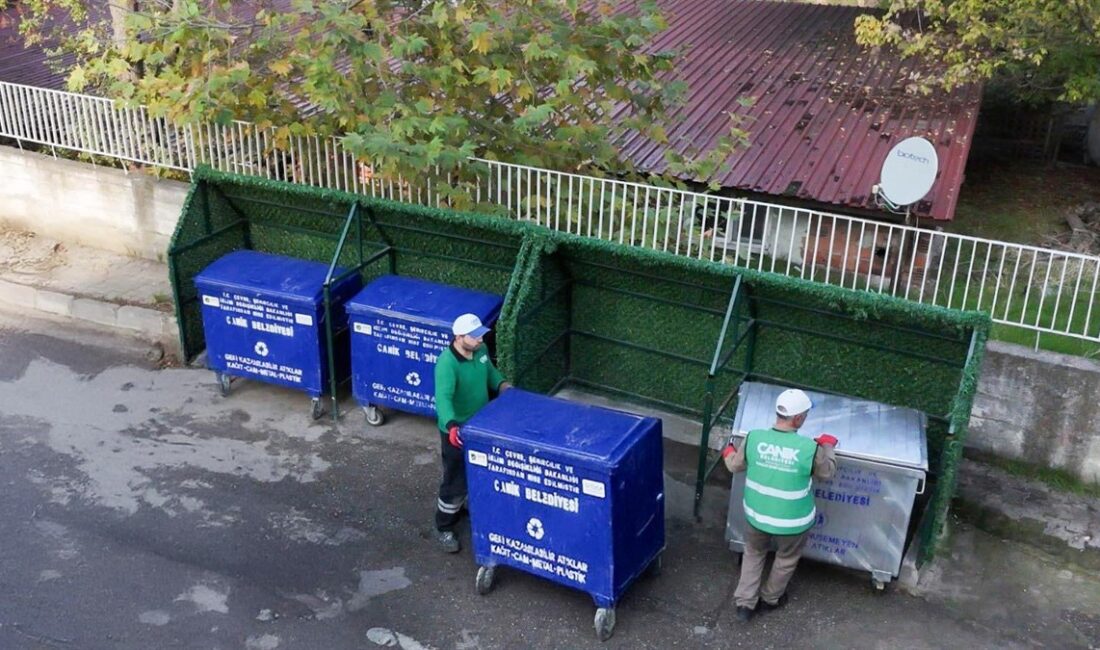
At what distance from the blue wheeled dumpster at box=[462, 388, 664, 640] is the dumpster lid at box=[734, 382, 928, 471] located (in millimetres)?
788

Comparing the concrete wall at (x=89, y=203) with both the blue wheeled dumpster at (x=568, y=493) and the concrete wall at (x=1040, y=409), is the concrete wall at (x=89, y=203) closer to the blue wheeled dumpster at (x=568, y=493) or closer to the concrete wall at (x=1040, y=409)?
the blue wheeled dumpster at (x=568, y=493)

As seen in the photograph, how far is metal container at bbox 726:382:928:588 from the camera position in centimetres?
574

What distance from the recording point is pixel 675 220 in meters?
8.07

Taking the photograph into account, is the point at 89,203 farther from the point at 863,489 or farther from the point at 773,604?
the point at 863,489

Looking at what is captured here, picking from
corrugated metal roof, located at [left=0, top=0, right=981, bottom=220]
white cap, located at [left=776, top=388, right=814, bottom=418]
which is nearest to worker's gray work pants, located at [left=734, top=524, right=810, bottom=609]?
white cap, located at [left=776, top=388, right=814, bottom=418]

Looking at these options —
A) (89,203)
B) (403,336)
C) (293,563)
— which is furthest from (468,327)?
(89,203)

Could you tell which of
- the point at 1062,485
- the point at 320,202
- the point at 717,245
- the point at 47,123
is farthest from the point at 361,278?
the point at 1062,485

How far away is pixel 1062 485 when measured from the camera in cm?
709

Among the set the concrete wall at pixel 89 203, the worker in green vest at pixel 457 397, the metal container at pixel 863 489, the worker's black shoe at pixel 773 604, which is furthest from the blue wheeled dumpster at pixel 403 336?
the concrete wall at pixel 89 203

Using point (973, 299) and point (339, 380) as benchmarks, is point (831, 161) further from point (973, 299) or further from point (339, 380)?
point (339, 380)

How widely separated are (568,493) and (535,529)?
351 millimetres

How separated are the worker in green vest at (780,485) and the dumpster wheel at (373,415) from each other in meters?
3.11

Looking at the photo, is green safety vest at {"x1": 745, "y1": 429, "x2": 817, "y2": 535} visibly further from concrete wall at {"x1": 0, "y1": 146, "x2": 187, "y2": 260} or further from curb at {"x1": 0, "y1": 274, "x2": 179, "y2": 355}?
concrete wall at {"x1": 0, "y1": 146, "x2": 187, "y2": 260}

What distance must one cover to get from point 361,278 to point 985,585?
5.00 metres
